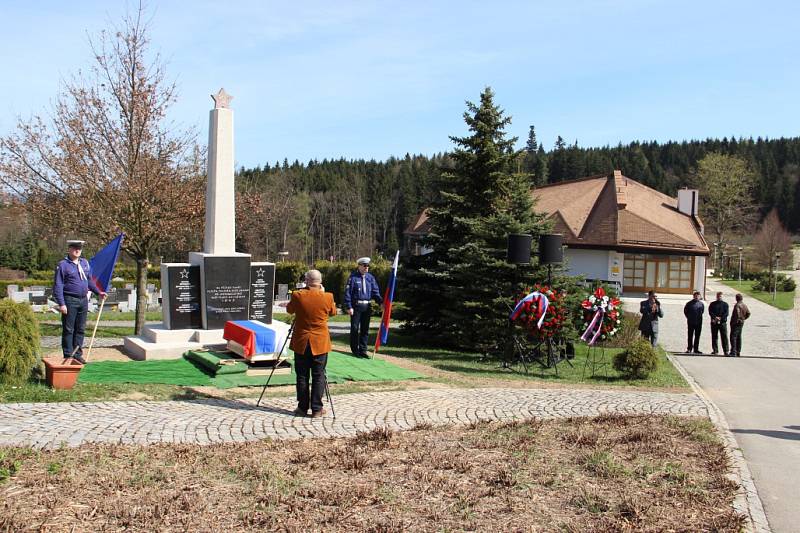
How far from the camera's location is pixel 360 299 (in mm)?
13633

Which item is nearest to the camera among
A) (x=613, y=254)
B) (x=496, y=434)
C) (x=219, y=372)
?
(x=496, y=434)

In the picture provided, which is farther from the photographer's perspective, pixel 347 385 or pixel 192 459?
pixel 347 385

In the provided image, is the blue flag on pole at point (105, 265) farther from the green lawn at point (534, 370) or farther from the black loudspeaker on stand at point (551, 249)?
the black loudspeaker on stand at point (551, 249)

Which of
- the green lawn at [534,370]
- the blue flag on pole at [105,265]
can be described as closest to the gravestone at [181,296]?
the blue flag on pole at [105,265]

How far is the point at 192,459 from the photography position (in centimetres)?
607

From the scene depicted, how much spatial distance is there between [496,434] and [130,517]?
402 centimetres

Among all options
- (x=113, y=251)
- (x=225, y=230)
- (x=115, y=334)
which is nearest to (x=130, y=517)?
(x=113, y=251)

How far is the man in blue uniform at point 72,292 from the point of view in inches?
405

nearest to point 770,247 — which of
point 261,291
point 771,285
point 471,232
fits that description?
point 771,285

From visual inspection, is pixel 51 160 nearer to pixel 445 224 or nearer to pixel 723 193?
pixel 445 224

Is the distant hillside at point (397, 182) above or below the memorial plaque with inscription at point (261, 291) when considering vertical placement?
above

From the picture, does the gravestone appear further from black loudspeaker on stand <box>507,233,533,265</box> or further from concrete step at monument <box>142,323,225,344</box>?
black loudspeaker on stand <box>507,233,533,265</box>

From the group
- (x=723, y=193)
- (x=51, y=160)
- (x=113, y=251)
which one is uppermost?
(x=723, y=193)

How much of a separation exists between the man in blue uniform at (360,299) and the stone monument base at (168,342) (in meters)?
2.47
